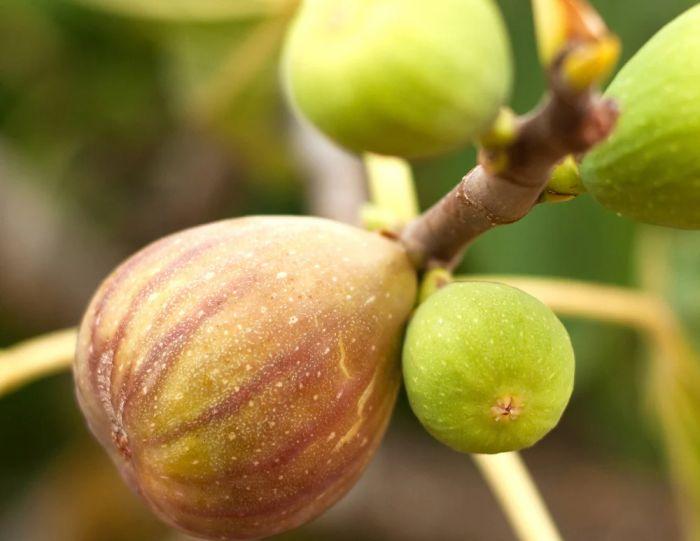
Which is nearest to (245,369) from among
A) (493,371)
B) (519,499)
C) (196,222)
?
(493,371)

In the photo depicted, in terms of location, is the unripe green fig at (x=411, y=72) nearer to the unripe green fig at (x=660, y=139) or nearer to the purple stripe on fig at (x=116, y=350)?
the unripe green fig at (x=660, y=139)

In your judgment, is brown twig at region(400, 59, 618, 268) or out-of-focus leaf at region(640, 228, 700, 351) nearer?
brown twig at region(400, 59, 618, 268)

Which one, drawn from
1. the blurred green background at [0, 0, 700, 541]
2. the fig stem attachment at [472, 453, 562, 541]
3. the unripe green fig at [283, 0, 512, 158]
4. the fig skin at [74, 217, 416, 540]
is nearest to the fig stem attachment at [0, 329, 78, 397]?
the fig skin at [74, 217, 416, 540]

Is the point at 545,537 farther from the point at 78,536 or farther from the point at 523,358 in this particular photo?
the point at 78,536

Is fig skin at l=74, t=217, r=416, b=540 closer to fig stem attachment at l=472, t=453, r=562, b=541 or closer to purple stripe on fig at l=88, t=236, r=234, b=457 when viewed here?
purple stripe on fig at l=88, t=236, r=234, b=457

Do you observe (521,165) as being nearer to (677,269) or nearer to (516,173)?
(516,173)

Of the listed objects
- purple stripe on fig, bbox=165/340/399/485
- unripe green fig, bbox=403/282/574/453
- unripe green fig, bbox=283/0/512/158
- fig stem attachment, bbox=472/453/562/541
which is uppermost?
unripe green fig, bbox=283/0/512/158
